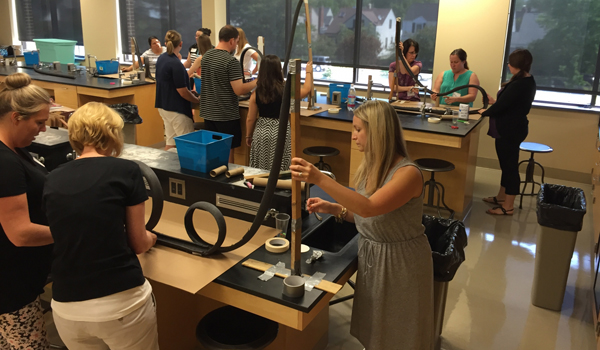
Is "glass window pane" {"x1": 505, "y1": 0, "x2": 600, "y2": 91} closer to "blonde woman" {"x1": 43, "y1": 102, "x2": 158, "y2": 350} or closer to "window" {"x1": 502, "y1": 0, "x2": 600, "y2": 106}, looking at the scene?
"window" {"x1": 502, "y1": 0, "x2": 600, "y2": 106}

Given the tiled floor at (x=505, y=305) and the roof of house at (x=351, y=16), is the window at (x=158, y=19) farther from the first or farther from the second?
the tiled floor at (x=505, y=305)

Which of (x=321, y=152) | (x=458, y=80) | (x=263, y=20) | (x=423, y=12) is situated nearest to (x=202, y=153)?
(x=321, y=152)

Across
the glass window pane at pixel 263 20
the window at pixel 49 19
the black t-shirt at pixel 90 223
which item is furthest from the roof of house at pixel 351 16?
the black t-shirt at pixel 90 223

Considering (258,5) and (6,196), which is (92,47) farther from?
(6,196)

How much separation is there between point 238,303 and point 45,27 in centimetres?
1135

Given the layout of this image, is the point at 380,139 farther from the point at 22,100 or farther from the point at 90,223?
the point at 22,100

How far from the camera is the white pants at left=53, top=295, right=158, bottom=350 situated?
1652 mm

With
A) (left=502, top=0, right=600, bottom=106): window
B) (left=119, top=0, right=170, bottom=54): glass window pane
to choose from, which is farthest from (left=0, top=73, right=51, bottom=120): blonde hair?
(left=119, top=0, right=170, bottom=54): glass window pane

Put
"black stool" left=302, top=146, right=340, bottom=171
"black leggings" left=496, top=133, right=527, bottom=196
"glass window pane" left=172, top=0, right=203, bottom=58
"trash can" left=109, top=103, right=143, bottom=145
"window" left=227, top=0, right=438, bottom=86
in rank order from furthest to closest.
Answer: "glass window pane" left=172, top=0, right=203, bottom=58 → "window" left=227, top=0, right=438, bottom=86 → "trash can" left=109, top=103, right=143, bottom=145 → "black stool" left=302, top=146, right=340, bottom=171 → "black leggings" left=496, top=133, right=527, bottom=196

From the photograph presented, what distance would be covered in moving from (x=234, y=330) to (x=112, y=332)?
30.5 inches

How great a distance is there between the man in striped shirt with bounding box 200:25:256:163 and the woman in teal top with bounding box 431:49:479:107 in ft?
6.83

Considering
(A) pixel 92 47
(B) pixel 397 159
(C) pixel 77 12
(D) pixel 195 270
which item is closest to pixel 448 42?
(B) pixel 397 159

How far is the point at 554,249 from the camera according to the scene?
10.3 ft

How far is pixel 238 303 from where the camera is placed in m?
1.95
